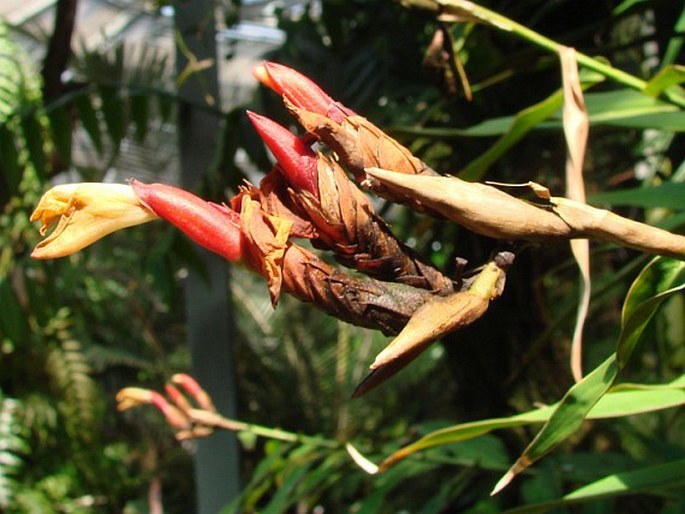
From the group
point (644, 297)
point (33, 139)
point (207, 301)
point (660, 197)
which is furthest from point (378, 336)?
point (644, 297)

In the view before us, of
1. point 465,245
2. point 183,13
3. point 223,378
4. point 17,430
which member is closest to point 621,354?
point 465,245

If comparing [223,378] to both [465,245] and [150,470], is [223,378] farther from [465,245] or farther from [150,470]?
[150,470]

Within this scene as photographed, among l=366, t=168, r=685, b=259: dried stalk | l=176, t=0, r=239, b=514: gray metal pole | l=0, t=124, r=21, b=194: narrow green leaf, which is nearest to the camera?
l=366, t=168, r=685, b=259: dried stalk

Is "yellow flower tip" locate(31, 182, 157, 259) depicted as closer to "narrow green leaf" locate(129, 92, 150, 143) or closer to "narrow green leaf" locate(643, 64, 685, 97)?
"narrow green leaf" locate(643, 64, 685, 97)

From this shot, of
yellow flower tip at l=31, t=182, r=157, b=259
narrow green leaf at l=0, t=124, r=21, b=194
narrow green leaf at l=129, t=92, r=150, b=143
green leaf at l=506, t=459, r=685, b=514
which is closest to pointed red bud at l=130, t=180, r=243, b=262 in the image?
yellow flower tip at l=31, t=182, r=157, b=259

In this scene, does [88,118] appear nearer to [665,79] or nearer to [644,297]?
[665,79]
